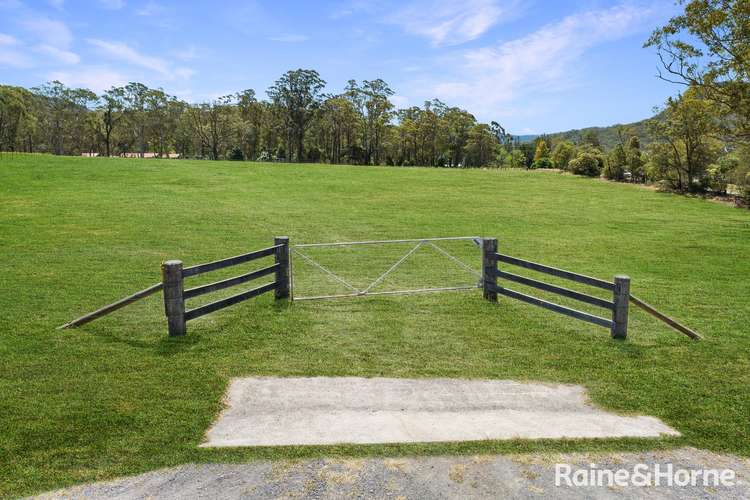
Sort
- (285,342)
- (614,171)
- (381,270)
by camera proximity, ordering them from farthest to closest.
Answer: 1. (614,171)
2. (381,270)
3. (285,342)

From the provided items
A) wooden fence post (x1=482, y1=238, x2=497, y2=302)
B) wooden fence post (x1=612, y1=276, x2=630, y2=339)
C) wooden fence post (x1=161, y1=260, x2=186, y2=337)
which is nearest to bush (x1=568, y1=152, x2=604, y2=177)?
wooden fence post (x1=482, y1=238, x2=497, y2=302)

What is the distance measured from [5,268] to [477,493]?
14.1 meters

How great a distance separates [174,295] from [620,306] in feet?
26.0

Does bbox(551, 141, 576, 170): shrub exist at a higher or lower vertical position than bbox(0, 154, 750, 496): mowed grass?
higher

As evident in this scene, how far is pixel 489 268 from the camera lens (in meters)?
11.3

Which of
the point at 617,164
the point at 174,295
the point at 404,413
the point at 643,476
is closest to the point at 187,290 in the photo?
the point at 174,295

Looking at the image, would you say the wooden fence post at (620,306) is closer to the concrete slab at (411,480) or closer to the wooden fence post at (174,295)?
the concrete slab at (411,480)

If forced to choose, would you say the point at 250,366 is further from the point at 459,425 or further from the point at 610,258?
the point at 610,258

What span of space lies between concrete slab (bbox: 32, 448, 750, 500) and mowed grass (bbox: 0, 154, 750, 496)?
0.21 meters

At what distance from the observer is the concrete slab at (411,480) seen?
15.8 ft

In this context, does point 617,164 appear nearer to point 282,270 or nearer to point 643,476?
point 282,270

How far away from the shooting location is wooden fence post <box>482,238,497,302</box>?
11109mm

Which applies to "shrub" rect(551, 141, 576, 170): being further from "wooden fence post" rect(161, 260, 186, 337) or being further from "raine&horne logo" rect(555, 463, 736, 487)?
"raine&horne logo" rect(555, 463, 736, 487)

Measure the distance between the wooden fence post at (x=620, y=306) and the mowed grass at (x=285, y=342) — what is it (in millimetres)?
233
